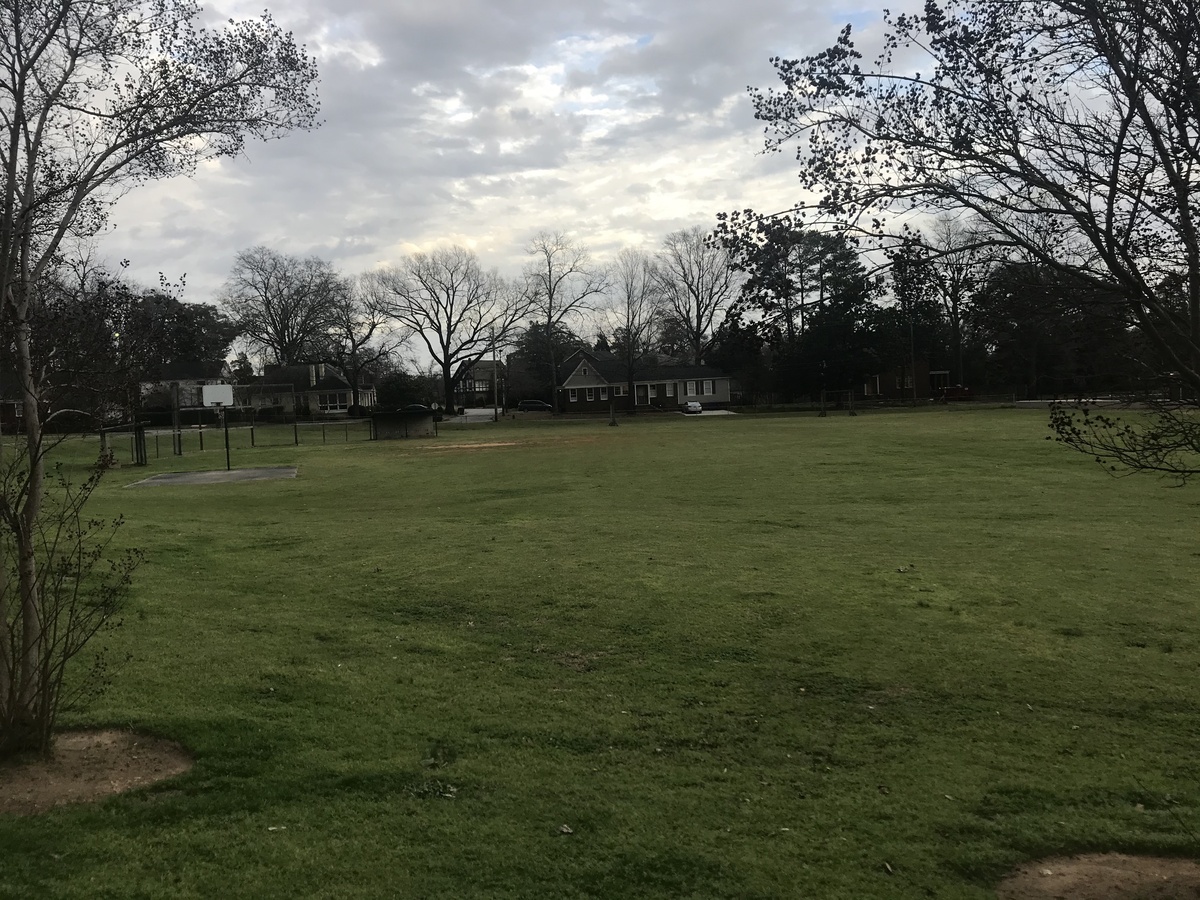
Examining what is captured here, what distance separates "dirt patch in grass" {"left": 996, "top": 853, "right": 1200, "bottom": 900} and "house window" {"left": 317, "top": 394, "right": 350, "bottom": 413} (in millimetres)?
84401

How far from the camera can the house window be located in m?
83.6

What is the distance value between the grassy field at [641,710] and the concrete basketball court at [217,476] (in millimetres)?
10431

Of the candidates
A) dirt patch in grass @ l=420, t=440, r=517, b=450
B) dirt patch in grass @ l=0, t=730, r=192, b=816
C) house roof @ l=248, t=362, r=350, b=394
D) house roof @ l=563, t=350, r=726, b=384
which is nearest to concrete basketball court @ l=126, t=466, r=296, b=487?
dirt patch in grass @ l=420, t=440, r=517, b=450

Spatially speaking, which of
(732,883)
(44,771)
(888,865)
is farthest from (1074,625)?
(44,771)

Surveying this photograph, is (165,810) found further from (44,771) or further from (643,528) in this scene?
(643,528)

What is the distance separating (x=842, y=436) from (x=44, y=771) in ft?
105

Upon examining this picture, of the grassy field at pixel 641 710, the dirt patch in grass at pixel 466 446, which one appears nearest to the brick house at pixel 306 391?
the dirt patch in grass at pixel 466 446

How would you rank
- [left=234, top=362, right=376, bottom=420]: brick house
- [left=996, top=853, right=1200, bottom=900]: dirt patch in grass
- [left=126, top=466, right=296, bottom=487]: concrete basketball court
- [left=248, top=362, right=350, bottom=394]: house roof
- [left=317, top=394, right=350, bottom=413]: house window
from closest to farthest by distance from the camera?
[left=996, top=853, right=1200, bottom=900]: dirt patch in grass < [left=126, top=466, right=296, bottom=487]: concrete basketball court < [left=234, top=362, right=376, bottom=420]: brick house < [left=248, top=362, right=350, bottom=394]: house roof < [left=317, top=394, right=350, bottom=413]: house window

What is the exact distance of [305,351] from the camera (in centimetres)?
8688

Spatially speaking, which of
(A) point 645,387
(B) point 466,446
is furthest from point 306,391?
(B) point 466,446

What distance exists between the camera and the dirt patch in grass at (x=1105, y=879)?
372 cm

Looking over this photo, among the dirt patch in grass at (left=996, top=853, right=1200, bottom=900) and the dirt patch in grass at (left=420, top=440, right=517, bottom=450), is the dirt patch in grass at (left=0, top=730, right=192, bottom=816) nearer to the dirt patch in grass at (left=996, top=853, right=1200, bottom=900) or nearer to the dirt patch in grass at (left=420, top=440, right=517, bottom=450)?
the dirt patch in grass at (left=996, top=853, right=1200, bottom=900)

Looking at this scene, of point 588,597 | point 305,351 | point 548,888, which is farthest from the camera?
point 305,351

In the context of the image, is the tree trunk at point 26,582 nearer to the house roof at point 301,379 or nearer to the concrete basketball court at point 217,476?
the concrete basketball court at point 217,476
